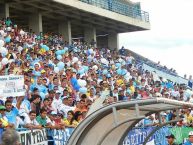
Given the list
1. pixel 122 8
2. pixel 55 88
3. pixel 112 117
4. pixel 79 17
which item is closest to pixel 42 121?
pixel 55 88

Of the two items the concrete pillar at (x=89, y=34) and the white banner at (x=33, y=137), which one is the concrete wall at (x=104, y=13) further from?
the white banner at (x=33, y=137)

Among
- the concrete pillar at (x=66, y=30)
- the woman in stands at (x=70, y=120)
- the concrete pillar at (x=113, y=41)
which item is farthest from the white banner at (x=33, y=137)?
the concrete pillar at (x=113, y=41)

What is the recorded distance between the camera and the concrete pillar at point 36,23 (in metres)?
35.4

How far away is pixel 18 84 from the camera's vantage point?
419 inches

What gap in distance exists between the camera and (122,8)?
4384 centimetres

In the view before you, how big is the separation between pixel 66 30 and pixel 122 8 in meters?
6.80

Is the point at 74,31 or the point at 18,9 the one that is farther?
the point at 74,31

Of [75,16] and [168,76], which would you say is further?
[75,16]

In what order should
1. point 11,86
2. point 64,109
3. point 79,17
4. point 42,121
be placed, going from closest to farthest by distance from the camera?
point 11,86 → point 42,121 → point 64,109 → point 79,17

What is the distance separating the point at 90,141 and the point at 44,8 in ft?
103

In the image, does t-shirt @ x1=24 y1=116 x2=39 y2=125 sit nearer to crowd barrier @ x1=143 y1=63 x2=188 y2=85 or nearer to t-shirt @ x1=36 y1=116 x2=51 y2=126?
t-shirt @ x1=36 y1=116 x2=51 y2=126

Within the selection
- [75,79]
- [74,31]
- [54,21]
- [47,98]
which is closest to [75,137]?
[47,98]

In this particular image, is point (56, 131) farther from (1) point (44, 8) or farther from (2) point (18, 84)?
(1) point (44, 8)

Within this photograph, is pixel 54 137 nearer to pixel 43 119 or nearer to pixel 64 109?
pixel 43 119
